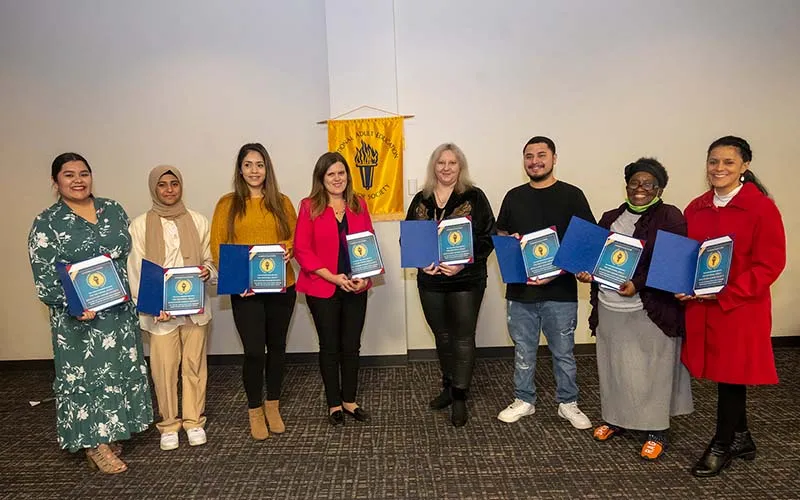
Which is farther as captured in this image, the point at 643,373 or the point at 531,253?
the point at 531,253

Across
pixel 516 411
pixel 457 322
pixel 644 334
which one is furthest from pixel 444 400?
pixel 644 334

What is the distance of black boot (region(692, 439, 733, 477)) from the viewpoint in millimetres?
2387

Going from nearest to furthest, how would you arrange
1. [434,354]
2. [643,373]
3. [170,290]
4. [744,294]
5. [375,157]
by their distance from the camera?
[744,294]
[643,373]
[170,290]
[375,157]
[434,354]

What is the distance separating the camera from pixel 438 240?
281cm

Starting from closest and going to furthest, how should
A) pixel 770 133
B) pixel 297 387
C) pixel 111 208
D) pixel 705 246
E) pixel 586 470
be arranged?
pixel 705 246, pixel 586 470, pixel 111 208, pixel 297 387, pixel 770 133

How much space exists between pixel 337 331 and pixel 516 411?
1199 millimetres

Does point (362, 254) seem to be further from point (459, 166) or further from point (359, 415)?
point (359, 415)

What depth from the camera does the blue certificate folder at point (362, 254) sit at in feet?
9.15

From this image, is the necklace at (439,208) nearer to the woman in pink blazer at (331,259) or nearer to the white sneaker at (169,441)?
the woman in pink blazer at (331,259)

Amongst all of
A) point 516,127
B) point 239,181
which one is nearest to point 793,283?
point 516,127

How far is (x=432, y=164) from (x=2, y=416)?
342cm

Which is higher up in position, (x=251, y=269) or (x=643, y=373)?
(x=251, y=269)

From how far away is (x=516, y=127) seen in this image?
4.12m

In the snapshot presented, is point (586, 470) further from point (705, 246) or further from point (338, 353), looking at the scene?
point (338, 353)
